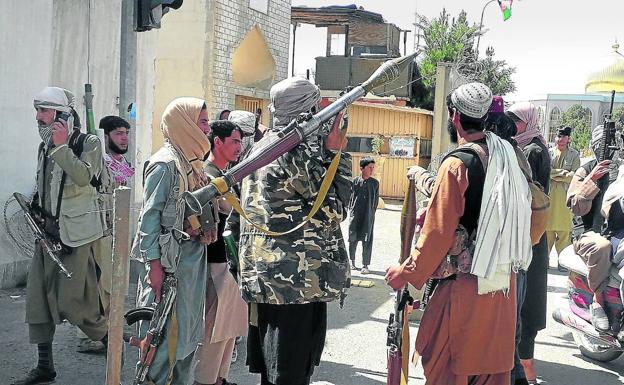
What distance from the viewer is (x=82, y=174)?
4.39 metres

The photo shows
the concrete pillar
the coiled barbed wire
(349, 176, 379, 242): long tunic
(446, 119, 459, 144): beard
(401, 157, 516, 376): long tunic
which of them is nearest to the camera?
(401, 157, 516, 376): long tunic

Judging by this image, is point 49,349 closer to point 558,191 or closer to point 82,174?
point 82,174

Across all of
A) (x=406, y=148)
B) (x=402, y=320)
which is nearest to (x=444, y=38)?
(x=406, y=148)

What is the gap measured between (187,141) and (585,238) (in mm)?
3279

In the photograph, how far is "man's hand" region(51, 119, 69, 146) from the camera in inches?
171

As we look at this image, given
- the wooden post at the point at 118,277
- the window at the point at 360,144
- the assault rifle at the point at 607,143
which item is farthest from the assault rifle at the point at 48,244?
the window at the point at 360,144

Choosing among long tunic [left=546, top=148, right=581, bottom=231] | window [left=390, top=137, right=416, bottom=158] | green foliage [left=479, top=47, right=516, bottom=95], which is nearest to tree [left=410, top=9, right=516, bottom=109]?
green foliage [left=479, top=47, right=516, bottom=95]

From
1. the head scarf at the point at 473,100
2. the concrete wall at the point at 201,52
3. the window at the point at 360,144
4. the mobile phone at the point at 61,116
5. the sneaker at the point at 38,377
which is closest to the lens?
the head scarf at the point at 473,100

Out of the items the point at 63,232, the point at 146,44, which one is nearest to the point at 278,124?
the point at 63,232

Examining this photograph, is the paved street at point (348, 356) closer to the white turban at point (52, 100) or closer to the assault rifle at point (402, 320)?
the assault rifle at point (402, 320)

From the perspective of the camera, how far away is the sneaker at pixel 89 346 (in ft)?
16.7

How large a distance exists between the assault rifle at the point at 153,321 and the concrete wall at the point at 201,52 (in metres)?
11.0

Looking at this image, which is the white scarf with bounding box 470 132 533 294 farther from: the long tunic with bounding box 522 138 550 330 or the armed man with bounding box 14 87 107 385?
the armed man with bounding box 14 87 107 385

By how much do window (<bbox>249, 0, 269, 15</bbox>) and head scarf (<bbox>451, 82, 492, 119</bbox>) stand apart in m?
13.0
